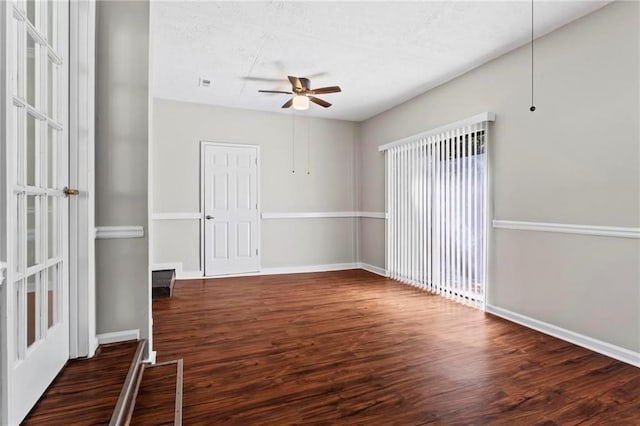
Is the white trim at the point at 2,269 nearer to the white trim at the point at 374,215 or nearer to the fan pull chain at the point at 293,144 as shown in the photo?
the white trim at the point at 374,215

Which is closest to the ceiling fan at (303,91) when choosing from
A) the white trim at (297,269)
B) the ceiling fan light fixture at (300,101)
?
the ceiling fan light fixture at (300,101)

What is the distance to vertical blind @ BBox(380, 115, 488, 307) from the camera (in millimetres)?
3819

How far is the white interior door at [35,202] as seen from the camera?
1.21 m

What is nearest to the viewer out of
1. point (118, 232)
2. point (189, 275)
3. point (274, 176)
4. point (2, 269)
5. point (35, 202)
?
point (2, 269)

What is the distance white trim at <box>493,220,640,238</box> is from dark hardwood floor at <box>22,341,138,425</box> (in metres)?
3.34

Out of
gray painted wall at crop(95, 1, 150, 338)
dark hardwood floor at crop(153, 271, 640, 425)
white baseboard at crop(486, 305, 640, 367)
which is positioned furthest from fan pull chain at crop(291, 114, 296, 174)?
gray painted wall at crop(95, 1, 150, 338)

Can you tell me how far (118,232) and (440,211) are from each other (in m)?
3.54

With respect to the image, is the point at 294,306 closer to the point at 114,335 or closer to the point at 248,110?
the point at 114,335

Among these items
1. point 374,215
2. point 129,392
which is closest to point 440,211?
point 374,215

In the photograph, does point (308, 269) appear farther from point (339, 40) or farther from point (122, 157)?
point (122, 157)

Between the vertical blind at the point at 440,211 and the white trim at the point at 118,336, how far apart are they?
331cm

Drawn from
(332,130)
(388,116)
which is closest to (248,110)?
(332,130)

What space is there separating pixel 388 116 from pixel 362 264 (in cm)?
265

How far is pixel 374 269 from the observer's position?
5973 mm
